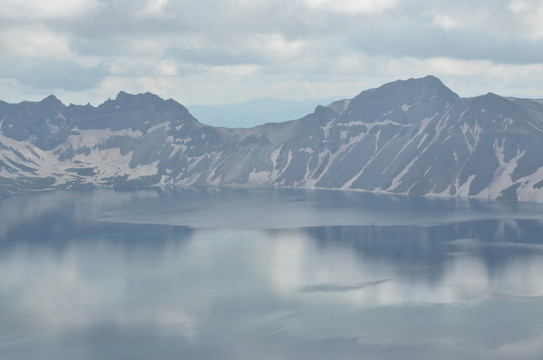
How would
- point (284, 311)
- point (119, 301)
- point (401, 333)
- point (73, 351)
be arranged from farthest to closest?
point (119, 301), point (284, 311), point (401, 333), point (73, 351)

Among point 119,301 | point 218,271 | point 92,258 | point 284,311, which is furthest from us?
point 92,258

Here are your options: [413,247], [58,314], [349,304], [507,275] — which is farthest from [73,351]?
[413,247]

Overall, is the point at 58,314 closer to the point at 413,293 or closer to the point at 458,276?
the point at 413,293

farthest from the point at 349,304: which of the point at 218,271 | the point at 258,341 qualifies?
the point at 218,271

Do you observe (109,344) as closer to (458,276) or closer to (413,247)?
(458,276)

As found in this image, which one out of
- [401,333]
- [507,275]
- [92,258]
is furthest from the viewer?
[92,258]

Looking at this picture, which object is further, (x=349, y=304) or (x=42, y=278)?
(x=42, y=278)

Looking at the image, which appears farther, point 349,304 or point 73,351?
point 349,304

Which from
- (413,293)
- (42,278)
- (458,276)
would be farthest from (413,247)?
(42,278)

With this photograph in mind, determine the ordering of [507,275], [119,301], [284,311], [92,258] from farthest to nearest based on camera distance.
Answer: [92,258] → [507,275] → [119,301] → [284,311]
